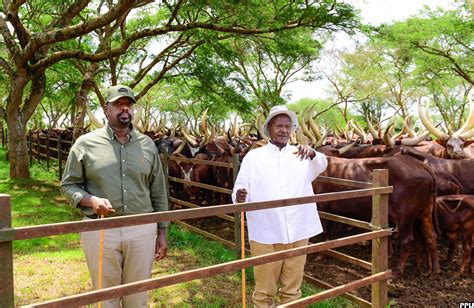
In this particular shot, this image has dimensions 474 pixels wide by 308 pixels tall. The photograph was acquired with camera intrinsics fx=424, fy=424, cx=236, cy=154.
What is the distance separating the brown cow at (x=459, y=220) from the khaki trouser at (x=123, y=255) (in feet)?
13.9

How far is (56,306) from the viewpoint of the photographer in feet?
5.80

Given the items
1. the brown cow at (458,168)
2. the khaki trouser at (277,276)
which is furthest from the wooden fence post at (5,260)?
the brown cow at (458,168)

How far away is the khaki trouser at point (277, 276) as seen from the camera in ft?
10.8

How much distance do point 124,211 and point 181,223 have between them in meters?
4.20

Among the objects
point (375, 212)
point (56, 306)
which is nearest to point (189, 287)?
point (375, 212)

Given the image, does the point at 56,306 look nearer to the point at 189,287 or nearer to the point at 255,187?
the point at 255,187

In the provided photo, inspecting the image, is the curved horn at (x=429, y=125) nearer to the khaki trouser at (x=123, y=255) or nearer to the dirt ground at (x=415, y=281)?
the dirt ground at (x=415, y=281)

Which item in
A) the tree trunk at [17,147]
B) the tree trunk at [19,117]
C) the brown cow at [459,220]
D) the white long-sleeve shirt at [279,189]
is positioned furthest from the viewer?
the tree trunk at [17,147]

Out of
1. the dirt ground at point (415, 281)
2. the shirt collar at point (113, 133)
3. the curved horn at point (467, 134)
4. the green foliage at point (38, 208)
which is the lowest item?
the dirt ground at point (415, 281)

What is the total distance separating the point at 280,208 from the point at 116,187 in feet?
4.02

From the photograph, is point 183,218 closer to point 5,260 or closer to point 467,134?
point 5,260

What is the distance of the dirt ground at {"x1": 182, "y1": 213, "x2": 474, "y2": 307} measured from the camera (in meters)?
4.71

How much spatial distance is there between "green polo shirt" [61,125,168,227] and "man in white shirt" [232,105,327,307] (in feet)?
2.57

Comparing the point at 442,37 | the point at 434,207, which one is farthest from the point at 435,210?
the point at 442,37
